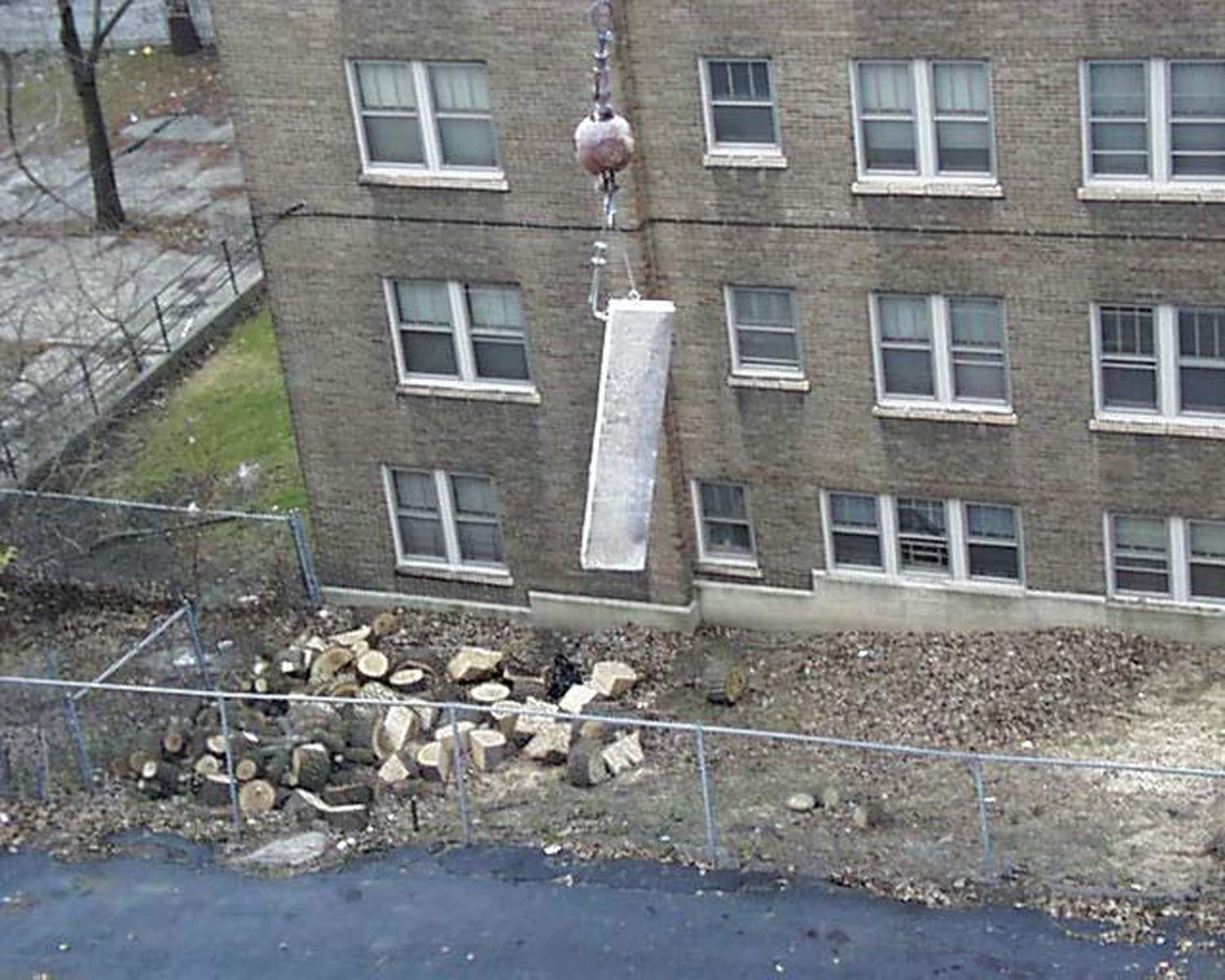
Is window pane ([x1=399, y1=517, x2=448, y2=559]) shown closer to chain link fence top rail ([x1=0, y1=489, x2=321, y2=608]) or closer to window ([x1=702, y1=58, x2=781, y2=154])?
chain link fence top rail ([x1=0, y1=489, x2=321, y2=608])

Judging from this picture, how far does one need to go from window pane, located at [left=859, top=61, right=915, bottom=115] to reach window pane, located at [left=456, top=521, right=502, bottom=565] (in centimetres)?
799

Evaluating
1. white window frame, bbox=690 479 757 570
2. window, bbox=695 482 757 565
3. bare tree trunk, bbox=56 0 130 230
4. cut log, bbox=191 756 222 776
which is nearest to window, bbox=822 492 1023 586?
white window frame, bbox=690 479 757 570

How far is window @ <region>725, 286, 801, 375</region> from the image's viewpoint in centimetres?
2786

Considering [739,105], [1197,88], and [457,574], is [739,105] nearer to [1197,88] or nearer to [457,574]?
[1197,88]

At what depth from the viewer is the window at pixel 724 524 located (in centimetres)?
2956

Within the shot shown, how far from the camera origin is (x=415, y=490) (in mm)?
30766

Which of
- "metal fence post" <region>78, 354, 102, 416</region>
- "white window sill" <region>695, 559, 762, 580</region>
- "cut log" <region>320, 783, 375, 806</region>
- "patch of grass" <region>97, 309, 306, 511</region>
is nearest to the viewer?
"cut log" <region>320, 783, 375, 806</region>

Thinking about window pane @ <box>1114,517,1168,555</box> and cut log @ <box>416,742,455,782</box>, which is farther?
window pane @ <box>1114,517,1168,555</box>

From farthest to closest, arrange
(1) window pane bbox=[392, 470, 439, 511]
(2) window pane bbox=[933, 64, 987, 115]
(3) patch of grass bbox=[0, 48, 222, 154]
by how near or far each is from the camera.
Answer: (3) patch of grass bbox=[0, 48, 222, 154]
(1) window pane bbox=[392, 470, 439, 511]
(2) window pane bbox=[933, 64, 987, 115]

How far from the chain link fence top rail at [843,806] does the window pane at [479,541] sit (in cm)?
350

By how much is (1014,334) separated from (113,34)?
36002 millimetres

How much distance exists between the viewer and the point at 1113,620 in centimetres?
2817

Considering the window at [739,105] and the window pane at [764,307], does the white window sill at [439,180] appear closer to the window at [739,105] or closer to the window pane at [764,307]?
the window at [739,105]

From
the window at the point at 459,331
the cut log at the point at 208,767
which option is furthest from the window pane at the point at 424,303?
the cut log at the point at 208,767
